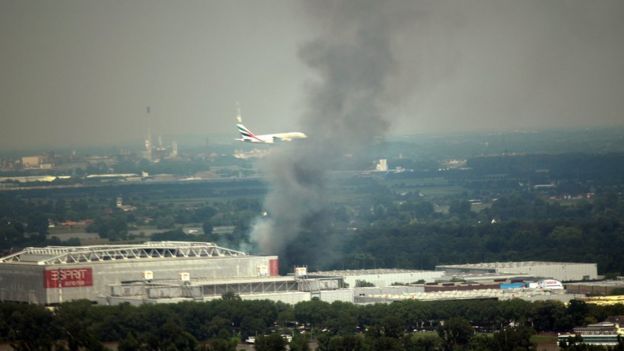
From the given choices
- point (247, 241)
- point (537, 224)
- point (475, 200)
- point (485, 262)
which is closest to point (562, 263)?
point (485, 262)

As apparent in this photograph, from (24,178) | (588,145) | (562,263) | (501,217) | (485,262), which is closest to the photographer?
(562,263)

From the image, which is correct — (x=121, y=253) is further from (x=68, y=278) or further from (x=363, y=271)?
(x=363, y=271)

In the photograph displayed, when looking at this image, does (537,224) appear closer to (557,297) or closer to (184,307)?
(557,297)

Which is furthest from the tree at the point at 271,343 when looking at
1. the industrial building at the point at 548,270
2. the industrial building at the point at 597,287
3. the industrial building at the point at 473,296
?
the industrial building at the point at 548,270

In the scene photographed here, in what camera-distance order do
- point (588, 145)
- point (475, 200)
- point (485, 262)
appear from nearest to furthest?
point (485, 262) < point (475, 200) < point (588, 145)

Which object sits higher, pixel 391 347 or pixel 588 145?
pixel 588 145

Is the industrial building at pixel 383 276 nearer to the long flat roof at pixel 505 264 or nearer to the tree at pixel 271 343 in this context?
the long flat roof at pixel 505 264
